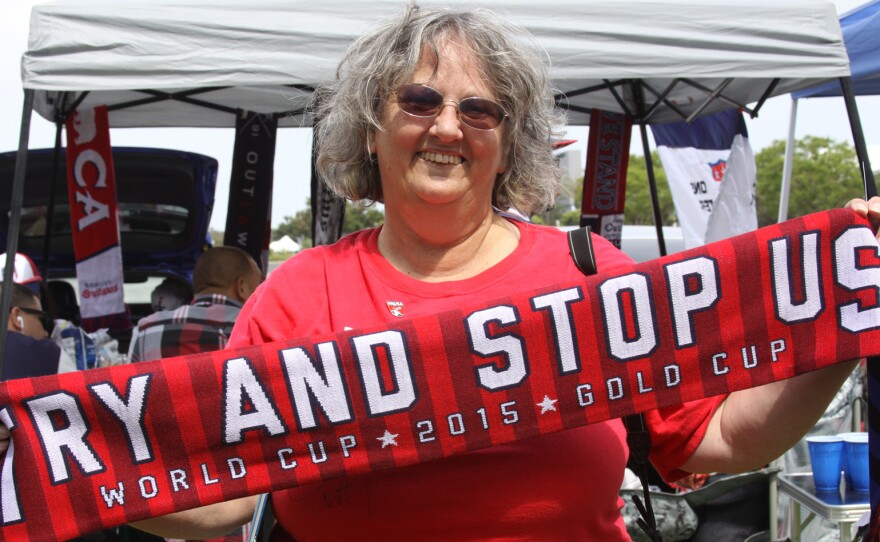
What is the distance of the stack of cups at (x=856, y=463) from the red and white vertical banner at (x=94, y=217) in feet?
14.4

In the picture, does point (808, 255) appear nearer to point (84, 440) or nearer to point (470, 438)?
point (470, 438)

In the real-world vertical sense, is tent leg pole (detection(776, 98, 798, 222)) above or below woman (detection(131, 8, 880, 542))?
above

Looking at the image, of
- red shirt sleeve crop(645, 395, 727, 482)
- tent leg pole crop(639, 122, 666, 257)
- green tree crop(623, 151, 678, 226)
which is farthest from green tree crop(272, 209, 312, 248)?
red shirt sleeve crop(645, 395, 727, 482)

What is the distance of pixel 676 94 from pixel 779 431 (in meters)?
5.24

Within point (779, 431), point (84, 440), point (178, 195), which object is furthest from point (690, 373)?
point (178, 195)

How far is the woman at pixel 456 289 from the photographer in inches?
65.0

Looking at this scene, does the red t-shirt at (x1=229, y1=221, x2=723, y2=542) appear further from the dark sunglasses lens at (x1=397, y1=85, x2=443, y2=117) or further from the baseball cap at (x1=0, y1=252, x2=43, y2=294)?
the baseball cap at (x1=0, y1=252, x2=43, y2=294)

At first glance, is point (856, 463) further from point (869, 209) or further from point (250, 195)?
point (250, 195)

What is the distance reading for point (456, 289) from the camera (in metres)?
1.80

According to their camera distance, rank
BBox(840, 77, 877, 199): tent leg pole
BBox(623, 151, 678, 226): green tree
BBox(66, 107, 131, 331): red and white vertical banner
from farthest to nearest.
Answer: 1. BBox(623, 151, 678, 226): green tree
2. BBox(66, 107, 131, 331): red and white vertical banner
3. BBox(840, 77, 877, 199): tent leg pole

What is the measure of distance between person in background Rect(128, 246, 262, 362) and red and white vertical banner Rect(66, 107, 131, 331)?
4.54 feet

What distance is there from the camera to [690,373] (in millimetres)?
1770

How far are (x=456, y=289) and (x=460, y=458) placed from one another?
0.35 meters

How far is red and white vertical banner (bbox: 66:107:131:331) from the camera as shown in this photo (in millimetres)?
5508
